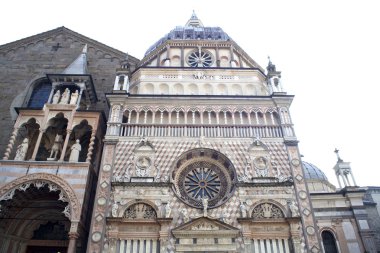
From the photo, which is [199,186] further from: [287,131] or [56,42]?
[56,42]

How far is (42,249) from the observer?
17.4 m

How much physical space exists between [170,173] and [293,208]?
6636 mm

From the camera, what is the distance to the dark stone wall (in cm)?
2306

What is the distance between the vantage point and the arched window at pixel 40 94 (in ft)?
75.1

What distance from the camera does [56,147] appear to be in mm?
17688

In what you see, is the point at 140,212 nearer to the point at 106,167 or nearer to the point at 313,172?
the point at 106,167

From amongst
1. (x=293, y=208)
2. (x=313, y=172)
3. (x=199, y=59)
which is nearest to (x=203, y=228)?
(x=293, y=208)

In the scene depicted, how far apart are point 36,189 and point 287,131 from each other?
14528 millimetres

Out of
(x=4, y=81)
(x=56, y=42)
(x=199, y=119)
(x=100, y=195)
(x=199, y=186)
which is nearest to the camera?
(x=100, y=195)

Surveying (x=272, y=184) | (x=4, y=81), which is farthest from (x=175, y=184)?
(x=4, y=81)

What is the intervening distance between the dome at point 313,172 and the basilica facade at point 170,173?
3.66 feet

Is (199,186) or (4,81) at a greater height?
(4,81)

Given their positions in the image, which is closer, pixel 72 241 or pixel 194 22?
pixel 72 241

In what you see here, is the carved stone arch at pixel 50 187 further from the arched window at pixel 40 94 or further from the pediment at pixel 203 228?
the arched window at pixel 40 94
